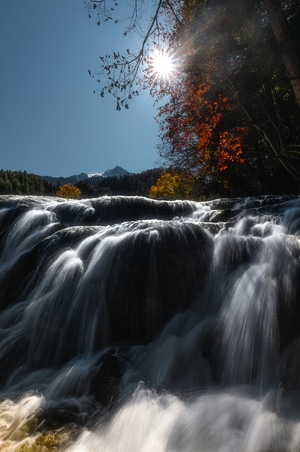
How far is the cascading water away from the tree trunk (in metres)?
3.01

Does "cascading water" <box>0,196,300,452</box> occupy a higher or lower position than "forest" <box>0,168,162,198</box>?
lower

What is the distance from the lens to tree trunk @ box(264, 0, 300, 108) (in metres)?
6.45

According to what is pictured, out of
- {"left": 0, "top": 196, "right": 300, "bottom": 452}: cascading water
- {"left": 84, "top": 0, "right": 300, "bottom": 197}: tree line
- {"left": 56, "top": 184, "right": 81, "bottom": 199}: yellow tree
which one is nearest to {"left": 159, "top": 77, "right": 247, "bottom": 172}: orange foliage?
{"left": 84, "top": 0, "right": 300, "bottom": 197}: tree line

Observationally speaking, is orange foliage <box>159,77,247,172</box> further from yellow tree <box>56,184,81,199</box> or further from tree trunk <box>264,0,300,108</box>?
yellow tree <box>56,184,81,199</box>

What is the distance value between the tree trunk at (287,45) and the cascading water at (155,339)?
301cm

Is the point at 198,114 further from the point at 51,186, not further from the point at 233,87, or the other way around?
the point at 51,186

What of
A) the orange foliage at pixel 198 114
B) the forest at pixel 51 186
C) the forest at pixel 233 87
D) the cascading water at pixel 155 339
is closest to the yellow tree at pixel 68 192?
the forest at pixel 51 186

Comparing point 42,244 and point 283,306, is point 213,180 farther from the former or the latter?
point 283,306

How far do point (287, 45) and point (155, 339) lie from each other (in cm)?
622

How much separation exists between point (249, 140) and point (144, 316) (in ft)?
56.1

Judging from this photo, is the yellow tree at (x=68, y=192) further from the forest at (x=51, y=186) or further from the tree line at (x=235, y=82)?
the tree line at (x=235, y=82)

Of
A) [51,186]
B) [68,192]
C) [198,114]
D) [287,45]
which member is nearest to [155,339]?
[287,45]

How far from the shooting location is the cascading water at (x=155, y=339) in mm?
3252

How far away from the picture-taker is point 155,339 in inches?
196
